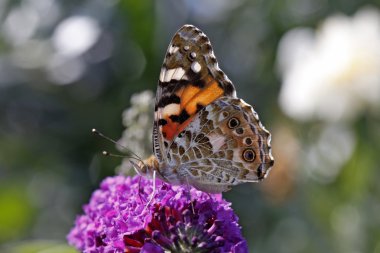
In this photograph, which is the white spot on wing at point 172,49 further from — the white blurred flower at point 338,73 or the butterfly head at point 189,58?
the white blurred flower at point 338,73

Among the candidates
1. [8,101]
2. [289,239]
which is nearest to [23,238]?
[8,101]

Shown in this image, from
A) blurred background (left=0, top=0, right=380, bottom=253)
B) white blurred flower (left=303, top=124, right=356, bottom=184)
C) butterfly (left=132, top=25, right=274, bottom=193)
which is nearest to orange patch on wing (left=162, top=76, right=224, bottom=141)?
butterfly (left=132, top=25, right=274, bottom=193)

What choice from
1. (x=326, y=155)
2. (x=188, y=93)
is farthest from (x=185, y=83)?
(x=326, y=155)

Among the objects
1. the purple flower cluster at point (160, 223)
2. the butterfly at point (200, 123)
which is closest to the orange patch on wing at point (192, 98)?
the butterfly at point (200, 123)

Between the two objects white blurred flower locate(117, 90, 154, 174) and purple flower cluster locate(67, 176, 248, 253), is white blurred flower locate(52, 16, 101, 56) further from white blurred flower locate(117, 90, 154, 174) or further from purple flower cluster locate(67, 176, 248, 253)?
purple flower cluster locate(67, 176, 248, 253)

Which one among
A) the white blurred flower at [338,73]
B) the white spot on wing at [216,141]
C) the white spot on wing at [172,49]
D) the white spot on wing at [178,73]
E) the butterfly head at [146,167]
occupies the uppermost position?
the white blurred flower at [338,73]

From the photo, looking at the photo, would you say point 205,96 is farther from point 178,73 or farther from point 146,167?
point 146,167
